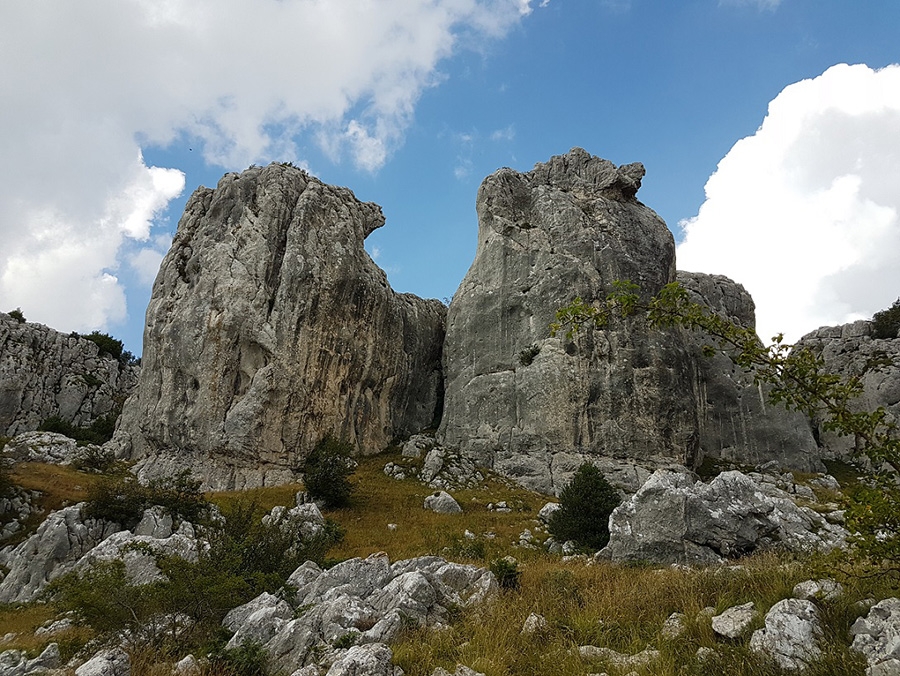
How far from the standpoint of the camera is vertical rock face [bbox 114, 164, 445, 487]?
1313 inches

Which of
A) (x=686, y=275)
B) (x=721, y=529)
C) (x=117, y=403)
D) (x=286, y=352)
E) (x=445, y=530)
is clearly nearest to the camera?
(x=721, y=529)

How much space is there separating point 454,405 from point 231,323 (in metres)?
17.2

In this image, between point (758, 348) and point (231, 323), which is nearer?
point (758, 348)

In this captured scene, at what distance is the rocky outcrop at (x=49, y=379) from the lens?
A: 161 feet

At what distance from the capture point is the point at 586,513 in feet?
63.8

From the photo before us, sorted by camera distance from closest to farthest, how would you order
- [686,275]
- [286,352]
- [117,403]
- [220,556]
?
1. [220,556]
2. [286,352]
3. [117,403]
4. [686,275]

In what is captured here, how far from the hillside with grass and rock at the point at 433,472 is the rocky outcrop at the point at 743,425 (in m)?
0.20

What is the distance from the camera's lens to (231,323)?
3453cm

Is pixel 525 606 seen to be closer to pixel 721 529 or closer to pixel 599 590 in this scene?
pixel 599 590

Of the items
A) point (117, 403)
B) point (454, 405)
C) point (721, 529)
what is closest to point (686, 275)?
point (454, 405)

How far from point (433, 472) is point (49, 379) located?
43.2 metres

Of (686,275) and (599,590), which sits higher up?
(686,275)

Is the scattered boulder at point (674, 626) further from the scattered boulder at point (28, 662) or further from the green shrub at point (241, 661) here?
the scattered boulder at point (28, 662)

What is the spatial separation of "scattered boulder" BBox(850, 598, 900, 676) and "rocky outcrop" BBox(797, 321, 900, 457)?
152 ft
